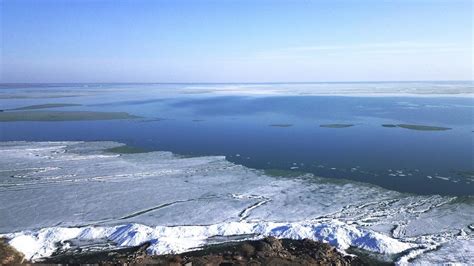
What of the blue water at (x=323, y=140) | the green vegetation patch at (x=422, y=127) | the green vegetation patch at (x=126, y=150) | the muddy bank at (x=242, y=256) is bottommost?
the muddy bank at (x=242, y=256)

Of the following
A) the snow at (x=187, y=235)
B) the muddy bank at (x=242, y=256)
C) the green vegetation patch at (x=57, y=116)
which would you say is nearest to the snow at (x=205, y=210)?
the snow at (x=187, y=235)

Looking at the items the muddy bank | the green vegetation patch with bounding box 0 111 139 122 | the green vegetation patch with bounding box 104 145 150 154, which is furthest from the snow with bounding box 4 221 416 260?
the green vegetation patch with bounding box 0 111 139 122

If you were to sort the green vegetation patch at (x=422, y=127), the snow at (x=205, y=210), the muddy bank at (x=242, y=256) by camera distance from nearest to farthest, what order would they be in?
the muddy bank at (x=242, y=256)
the snow at (x=205, y=210)
the green vegetation patch at (x=422, y=127)

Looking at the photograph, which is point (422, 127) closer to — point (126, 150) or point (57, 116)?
point (126, 150)

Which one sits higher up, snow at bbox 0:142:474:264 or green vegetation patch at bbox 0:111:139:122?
green vegetation patch at bbox 0:111:139:122

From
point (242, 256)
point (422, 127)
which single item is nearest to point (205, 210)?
point (242, 256)

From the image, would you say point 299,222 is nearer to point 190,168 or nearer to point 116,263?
point 116,263

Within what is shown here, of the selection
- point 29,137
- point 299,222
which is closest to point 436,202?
point 299,222

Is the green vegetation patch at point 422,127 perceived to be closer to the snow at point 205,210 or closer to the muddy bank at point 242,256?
the snow at point 205,210

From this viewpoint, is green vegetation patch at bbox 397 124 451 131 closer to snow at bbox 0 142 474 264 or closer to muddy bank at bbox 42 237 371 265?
snow at bbox 0 142 474 264
